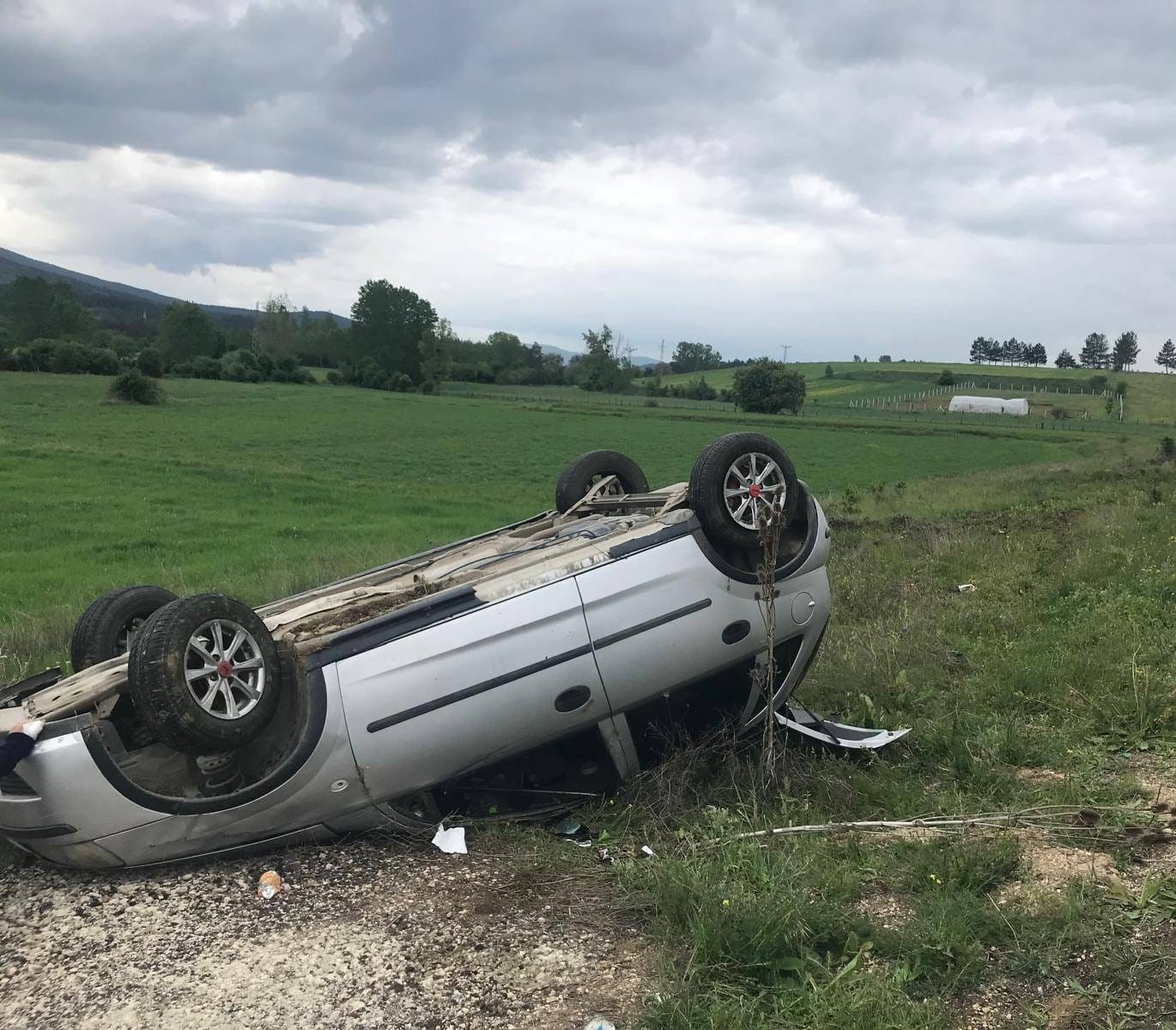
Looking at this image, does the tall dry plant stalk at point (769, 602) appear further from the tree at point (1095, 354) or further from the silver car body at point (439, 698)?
the tree at point (1095, 354)

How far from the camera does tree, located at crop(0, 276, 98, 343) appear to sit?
283ft

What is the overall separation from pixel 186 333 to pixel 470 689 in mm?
95273

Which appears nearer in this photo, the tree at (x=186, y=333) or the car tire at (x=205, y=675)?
the car tire at (x=205, y=675)

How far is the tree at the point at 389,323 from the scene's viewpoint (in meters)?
92.1

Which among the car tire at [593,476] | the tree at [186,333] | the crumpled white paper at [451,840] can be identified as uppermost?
the tree at [186,333]

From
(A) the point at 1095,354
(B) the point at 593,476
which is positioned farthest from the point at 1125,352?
(B) the point at 593,476

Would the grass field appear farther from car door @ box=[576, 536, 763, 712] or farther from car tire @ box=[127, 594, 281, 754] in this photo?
car tire @ box=[127, 594, 281, 754]

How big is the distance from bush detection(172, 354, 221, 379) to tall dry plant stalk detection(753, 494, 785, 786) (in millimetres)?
72099

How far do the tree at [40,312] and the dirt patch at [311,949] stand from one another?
93920mm

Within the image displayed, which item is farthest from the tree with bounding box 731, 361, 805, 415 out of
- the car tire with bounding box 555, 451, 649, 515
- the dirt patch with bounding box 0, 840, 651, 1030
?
the dirt patch with bounding box 0, 840, 651, 1030

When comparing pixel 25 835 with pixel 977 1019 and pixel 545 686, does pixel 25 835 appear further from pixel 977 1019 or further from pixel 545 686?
pixel 977 1019

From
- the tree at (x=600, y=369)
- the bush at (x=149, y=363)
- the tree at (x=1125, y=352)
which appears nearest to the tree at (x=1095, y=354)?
the tree at (x=1125, y=352)

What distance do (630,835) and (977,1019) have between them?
70.2 inches

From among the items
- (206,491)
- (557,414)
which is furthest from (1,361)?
(206,491)
